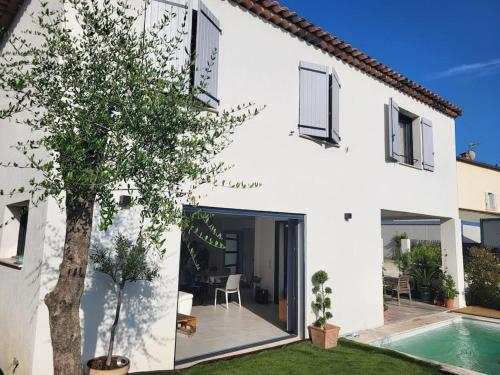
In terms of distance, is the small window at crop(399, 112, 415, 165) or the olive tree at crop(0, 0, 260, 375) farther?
the small window at crop(399, 112, 415, 165)

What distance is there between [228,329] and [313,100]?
5.89 metres

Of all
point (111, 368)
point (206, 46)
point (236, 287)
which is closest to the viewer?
point (111, 368)

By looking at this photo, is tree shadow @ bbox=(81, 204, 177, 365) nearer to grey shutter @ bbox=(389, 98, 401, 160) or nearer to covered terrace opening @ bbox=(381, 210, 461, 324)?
grey shutter @ bbox=(389, 98, 401, 160)

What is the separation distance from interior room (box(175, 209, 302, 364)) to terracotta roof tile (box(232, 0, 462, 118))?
14.5 feet

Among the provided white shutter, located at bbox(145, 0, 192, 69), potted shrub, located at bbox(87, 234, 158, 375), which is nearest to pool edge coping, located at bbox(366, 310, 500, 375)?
potted shrub, located at bbox(87, 234, 158, 375)

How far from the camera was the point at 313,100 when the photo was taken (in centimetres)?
841

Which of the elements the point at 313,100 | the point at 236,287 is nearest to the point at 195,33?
the point at 313,100

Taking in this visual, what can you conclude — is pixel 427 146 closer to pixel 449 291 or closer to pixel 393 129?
pixel 393 129

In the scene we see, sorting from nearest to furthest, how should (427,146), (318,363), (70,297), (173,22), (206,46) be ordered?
(70,297) < (173,22) < (318,363) < (206,46) < (427,146)

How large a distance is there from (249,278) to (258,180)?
29.6 ft

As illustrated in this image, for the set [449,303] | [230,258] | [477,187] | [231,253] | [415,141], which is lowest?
[449,303]

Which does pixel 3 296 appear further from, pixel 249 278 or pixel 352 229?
pixel 249 278

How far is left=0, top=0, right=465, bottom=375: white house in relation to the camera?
5398mm

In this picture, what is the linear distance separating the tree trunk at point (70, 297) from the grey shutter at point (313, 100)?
18.9 feet
